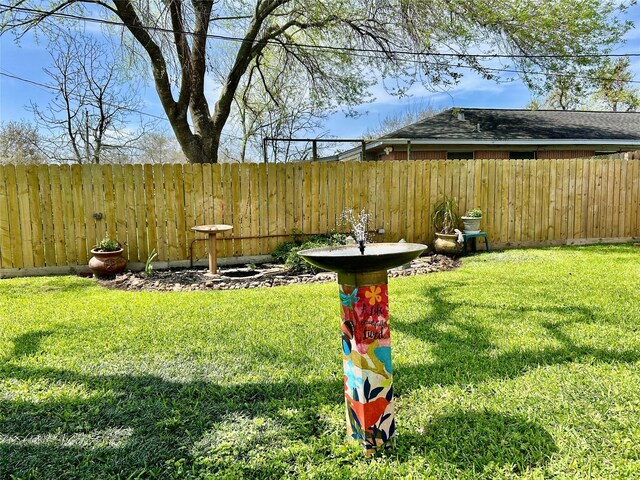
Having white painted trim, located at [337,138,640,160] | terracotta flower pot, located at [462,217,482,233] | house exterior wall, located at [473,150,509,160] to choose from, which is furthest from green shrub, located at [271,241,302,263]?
→ house exterior wall, located at [473,150,509,160]

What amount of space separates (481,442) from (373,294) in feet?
2.88

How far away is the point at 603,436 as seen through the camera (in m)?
1.79

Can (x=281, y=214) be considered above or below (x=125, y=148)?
below

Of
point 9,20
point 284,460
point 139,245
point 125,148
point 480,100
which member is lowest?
point 284,460

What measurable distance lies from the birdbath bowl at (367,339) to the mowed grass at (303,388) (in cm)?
16

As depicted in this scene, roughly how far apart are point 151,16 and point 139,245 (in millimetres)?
3628

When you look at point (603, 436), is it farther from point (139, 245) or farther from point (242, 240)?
point (139, 245)

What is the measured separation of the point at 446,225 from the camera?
704 cm

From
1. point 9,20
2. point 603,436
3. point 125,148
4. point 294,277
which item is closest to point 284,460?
point 603,436

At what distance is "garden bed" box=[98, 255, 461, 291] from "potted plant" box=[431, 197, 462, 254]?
0.35 m

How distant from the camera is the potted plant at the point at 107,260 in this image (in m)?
5.55

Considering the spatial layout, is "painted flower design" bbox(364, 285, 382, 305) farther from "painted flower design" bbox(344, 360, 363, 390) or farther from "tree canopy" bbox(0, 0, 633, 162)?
"tree canopy" bbox(0, 0, 633, 162)

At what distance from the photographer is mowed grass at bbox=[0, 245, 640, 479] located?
1.71 meters

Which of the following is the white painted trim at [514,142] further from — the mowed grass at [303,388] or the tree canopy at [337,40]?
the mowed grass at [303,388]
